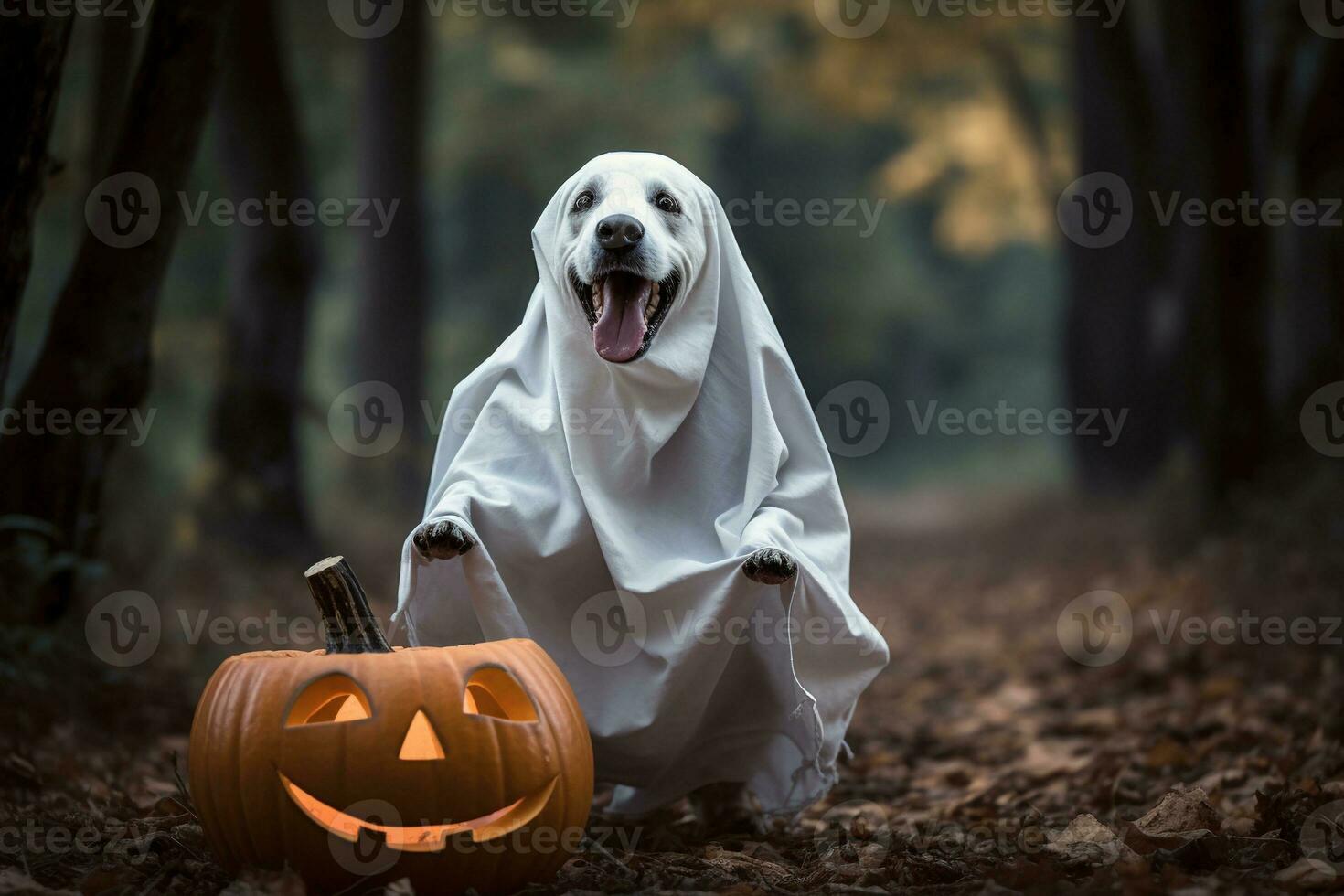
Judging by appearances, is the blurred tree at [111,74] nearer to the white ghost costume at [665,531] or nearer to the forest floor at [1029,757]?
the forest floor at [1029,757]

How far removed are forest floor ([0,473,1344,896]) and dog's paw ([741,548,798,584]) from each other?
2.50 ft

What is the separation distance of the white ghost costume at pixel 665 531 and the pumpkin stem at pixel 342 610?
0.33 metres

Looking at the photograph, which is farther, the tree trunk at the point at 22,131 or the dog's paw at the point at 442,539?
the tree trunk at the point at 22,131

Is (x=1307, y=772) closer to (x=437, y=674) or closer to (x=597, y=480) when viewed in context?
(x=597, y=480)

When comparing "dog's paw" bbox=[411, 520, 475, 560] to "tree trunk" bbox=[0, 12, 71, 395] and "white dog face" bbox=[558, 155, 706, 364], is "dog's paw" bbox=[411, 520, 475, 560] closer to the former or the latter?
"white dog face" bbox=[558, 155, 706, 364]

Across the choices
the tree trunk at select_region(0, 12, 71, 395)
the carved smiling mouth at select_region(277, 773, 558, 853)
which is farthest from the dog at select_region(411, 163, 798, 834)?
the tree trunk at select_region(0, 12, 71, 395)

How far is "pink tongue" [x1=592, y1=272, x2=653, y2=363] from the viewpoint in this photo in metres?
3.79

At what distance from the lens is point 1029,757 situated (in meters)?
5.72

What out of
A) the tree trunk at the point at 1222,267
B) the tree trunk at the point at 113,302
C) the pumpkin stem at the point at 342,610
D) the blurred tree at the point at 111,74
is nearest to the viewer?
the pumpkin stem at the point at 342,610

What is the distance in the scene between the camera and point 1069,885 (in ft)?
10.2

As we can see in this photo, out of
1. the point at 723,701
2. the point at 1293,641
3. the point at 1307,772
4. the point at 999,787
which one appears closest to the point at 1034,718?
the point at 1293,641

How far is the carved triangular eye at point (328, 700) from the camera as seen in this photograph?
3215mm

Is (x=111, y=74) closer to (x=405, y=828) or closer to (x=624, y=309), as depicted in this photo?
(x=624, y=309)

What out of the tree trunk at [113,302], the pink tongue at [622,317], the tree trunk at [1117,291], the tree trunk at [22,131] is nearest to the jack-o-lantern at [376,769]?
the pink tongue at [622,317]
